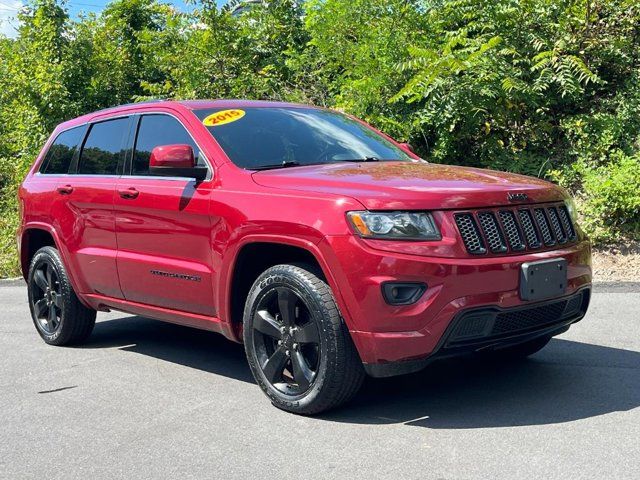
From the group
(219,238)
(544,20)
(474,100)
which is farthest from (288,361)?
(544,20)

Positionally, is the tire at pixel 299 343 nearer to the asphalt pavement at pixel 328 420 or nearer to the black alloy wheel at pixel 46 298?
the asphalt pavement at pixel 328 420

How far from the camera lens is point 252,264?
201 inches

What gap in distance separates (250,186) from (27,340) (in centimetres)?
344

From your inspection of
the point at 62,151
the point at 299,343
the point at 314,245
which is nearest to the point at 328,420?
the point at 299,343

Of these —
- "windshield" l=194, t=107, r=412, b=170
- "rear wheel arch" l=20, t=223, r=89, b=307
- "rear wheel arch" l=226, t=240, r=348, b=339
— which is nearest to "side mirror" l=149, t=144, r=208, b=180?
"windshield" l=194, t=107, r=412, b=170

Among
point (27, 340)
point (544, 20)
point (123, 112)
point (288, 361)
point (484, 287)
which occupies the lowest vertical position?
point (27, 340)

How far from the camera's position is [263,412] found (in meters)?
4.86

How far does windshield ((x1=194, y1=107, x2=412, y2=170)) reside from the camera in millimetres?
5383

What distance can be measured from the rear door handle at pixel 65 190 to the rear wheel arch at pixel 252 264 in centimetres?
211

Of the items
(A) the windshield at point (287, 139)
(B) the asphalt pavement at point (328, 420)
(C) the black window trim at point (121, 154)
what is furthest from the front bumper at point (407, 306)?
(C) the black window trim at point (121, 154)

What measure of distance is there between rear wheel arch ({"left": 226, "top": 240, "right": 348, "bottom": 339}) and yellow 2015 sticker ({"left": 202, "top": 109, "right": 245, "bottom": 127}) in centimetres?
106

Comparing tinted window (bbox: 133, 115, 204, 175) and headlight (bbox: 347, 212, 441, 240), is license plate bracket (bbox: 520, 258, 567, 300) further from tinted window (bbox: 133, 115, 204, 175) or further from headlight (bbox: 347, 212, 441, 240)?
tinted window (bbox: 133, 115, 204, 175)

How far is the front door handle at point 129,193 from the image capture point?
227 inches

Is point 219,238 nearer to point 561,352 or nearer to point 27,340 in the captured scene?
point 561,352
